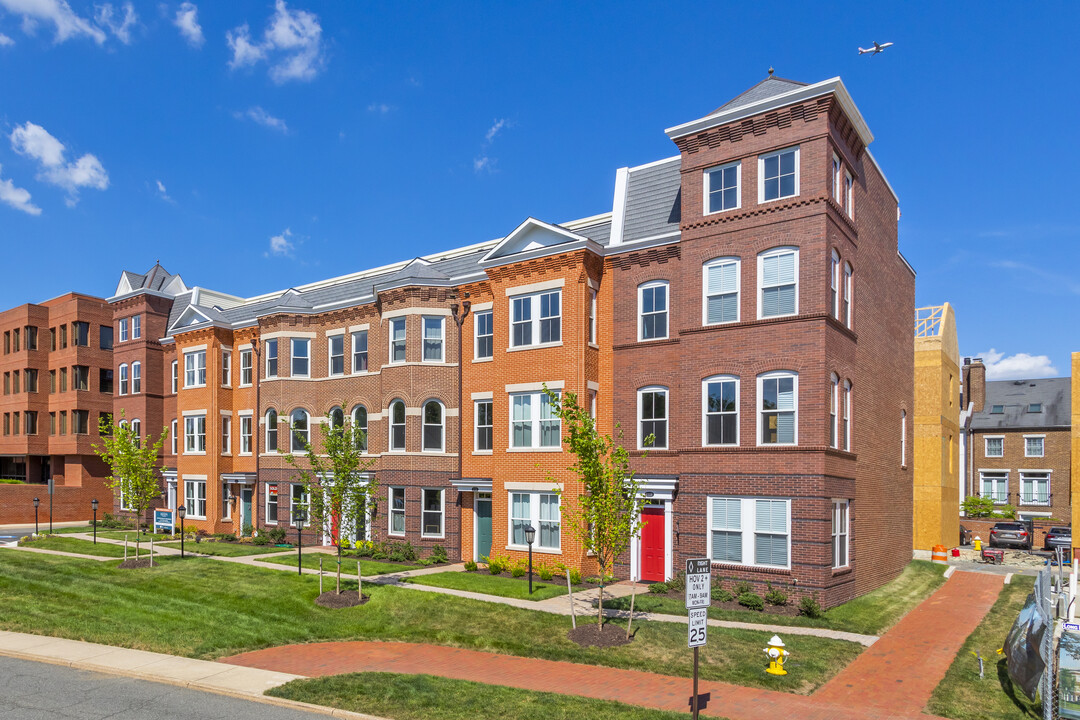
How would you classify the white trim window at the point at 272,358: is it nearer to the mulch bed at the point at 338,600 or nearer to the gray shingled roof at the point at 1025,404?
the mulch bed at the point at 338,600

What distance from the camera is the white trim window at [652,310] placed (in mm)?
23109

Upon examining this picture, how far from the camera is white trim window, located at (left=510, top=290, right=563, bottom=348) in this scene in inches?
950

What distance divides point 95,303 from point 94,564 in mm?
24682

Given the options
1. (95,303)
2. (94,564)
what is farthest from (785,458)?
(95,303)

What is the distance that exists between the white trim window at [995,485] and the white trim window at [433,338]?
4750 cm

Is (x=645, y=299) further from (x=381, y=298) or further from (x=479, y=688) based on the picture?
(x=479, y=688)

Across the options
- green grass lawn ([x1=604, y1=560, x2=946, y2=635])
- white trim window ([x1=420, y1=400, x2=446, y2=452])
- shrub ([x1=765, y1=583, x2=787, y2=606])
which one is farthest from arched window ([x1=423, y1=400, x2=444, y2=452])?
shrub ([x1=765, y1=583, x2=787, y2=606])

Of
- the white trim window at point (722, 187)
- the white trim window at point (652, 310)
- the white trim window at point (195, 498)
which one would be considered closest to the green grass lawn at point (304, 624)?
the white trim window at point (652, 310)

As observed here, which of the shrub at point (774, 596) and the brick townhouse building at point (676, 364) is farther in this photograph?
the brick townhouse building at point (676, 364)

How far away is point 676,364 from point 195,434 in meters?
25.0

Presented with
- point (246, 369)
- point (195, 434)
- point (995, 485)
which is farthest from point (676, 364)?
point (995, 485)

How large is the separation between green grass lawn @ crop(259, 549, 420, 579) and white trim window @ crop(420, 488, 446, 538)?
5.48ft

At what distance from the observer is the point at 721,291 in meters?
20.8

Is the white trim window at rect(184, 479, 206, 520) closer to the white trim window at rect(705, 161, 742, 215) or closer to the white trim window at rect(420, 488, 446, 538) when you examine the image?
the white trim window at rect(420, 488, 446, 538)
